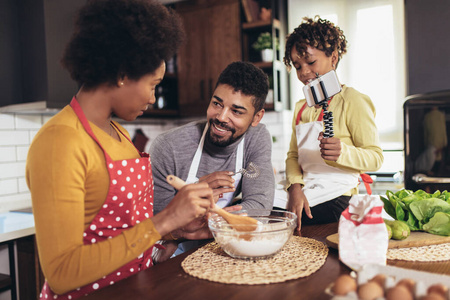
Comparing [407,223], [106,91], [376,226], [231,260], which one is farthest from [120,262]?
[407,223]

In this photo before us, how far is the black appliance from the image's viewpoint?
2.31 meters

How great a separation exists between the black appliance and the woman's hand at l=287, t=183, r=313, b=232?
38.8 inches

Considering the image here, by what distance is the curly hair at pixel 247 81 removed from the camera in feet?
5.39

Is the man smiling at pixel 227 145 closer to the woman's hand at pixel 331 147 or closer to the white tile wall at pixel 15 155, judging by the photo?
the woman's hand at pixel 331 147

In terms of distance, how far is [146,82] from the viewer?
3.72 ft

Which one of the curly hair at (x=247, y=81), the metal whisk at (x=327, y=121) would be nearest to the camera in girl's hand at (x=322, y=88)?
the metal whisk at (x=327, y=121)

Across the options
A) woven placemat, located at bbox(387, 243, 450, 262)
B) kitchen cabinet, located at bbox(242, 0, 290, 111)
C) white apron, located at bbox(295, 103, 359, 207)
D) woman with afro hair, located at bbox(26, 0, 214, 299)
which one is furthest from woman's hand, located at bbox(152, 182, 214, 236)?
kitchen cabinet, located at bbox(242, 0, 290, 111)

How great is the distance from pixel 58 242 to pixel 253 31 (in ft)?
9.99

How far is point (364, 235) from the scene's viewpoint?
1.00 metres

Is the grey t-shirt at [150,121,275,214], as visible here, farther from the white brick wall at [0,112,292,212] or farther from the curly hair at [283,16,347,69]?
the white brick wall at [0,112,292,212]

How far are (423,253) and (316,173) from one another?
0.78 metres

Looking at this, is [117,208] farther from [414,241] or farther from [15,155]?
[15,155]

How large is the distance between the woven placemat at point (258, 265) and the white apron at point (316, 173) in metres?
0.54

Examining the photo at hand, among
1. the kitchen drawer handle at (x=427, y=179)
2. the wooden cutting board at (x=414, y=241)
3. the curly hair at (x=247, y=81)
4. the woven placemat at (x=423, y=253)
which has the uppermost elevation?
the curly hair at (x=247, y=81)
